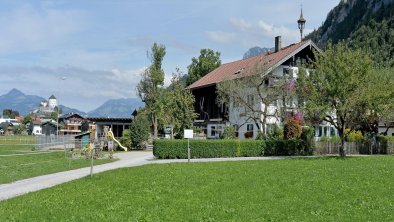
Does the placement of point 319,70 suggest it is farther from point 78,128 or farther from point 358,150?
point 78,128

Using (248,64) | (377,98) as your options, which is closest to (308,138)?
(377,98)

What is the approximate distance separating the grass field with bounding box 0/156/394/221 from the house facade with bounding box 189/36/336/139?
2537cm

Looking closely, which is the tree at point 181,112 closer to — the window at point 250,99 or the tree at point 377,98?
the window at point 250,99

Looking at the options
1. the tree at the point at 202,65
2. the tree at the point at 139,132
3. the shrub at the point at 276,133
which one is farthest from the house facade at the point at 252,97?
the tree at the point at 202,65

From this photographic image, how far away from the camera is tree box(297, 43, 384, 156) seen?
1326 inches

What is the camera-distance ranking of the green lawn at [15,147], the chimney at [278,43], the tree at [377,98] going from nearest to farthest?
the tree at [377,98] < the green lawn at [15,147] < the chimney at [278,43]

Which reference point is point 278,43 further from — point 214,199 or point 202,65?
point 214,199

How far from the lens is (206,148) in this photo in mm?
35812

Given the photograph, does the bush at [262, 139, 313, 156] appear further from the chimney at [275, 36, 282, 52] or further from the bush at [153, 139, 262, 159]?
the chimney at [275, 36, 282, 52]

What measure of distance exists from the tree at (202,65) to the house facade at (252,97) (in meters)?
19.1

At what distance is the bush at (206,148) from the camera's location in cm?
3462

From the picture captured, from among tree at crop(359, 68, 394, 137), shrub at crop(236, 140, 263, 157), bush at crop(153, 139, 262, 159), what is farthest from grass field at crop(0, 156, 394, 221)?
shrub at crop(236, 140, 263, 157)

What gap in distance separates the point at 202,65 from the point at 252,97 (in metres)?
37.9

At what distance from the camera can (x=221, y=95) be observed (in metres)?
49.5
